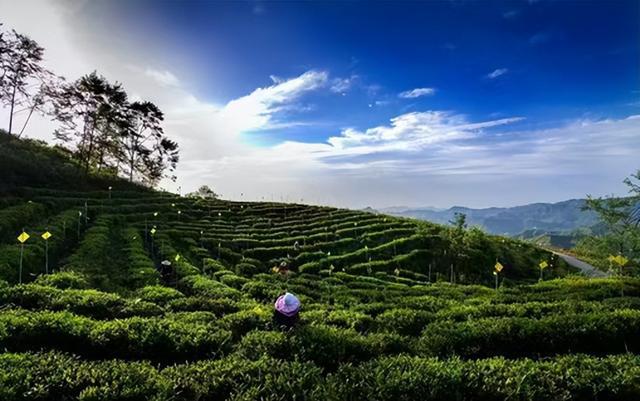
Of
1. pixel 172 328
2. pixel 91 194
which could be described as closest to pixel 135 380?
pixel 172 328

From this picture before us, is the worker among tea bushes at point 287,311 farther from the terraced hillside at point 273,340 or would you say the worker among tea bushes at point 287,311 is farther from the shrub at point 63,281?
the shrub at point 63,281

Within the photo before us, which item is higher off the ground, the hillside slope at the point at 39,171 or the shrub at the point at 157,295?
the hillside slope at the point at 39,171

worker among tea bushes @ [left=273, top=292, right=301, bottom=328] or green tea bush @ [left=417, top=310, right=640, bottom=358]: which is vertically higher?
worker among tea bushes @ [left=273, top=292, right=301, bottom=328]

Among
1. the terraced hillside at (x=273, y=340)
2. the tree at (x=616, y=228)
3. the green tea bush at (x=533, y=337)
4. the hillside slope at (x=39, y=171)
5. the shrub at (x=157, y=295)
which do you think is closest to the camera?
the terraced hillside at (x=273, y=340)

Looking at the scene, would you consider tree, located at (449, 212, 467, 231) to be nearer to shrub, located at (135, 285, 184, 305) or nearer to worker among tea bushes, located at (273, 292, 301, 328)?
shrub, located at (135, 285, 184, 305)

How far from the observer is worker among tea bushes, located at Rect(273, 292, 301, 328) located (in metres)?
8.68

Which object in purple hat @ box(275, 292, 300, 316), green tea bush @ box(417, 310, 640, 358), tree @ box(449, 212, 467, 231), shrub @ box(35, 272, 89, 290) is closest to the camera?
green tea bush @ box(417, 310, 640, 358)

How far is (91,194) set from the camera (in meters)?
40.5

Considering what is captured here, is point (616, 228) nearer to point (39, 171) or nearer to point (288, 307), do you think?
point (288, 307)

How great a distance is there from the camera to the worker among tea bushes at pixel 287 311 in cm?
868

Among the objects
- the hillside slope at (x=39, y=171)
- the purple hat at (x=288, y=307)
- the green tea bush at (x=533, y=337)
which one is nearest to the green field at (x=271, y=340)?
the green tea bush at (x=533, y=337)

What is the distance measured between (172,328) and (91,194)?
38.4 m

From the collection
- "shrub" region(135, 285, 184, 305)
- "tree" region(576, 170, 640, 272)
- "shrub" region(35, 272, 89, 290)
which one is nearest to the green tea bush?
"shrub" region(135, 285, 184, 305)

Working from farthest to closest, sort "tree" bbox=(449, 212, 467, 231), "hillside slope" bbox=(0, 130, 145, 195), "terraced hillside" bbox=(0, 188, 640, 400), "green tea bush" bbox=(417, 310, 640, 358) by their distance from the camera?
1. "tree" bbox=(449, 212, 467, 231)
2. "hillside slope" bbox=(0, 130, 145, 195)
3. "green tea bush" bbox=(417, 310, 640, 358)
4. "terraced hillside" bbox=(0, 188, 640, 400)
